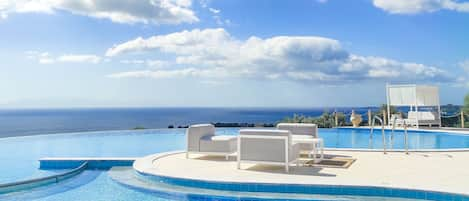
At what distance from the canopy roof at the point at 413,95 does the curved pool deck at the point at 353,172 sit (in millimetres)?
7666

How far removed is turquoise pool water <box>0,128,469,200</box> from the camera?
20.5 ft

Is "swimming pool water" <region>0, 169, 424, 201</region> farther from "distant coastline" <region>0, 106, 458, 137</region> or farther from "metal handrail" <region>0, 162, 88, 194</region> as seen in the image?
"distant coastline" <region>0, 106, 458, 137</region>

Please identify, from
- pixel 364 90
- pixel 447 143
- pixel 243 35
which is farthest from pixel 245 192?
pixel 364 90

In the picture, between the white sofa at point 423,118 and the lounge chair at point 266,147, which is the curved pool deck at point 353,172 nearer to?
the lounge chair at point 266,147

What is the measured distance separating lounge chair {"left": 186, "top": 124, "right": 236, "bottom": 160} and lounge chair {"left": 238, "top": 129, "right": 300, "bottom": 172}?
42.7 inches

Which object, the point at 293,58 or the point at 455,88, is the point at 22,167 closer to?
the point at 293,58

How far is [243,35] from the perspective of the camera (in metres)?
21.2

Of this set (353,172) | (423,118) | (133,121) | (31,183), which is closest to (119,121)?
(133,121)

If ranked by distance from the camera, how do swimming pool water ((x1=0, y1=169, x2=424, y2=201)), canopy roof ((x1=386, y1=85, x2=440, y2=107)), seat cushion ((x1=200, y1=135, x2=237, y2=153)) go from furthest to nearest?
canopy roof ((x1=386, y1=85, x2=440, y2=107)) < seat cushion ((x1=200, y1=135, x2=237, y2=153)) < swimming pool water ((x1=0, y1=169, x2=424, y2=201))

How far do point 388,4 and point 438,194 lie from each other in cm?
1499

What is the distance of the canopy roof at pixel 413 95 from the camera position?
1527 centimetres

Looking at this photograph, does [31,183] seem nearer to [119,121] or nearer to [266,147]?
[266,147]

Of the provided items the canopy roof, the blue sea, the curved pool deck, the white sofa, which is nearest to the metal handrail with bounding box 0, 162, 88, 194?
the curved pool deck

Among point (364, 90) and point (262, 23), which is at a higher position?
point (262, 23)
